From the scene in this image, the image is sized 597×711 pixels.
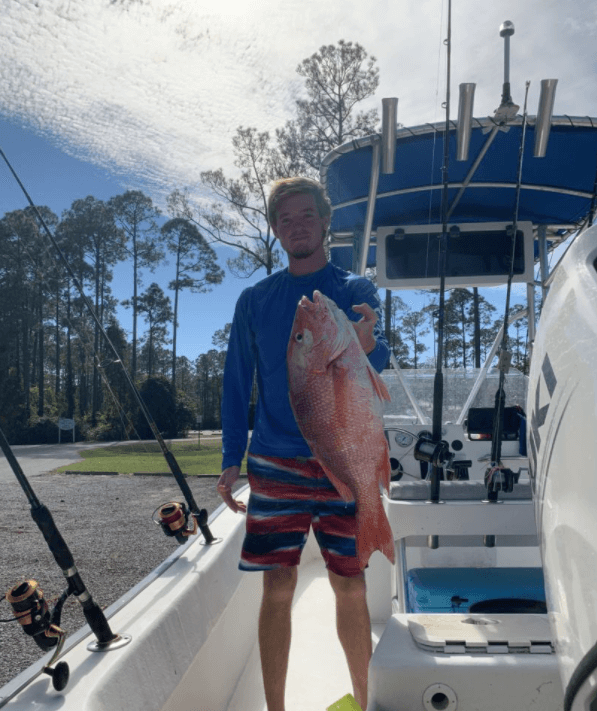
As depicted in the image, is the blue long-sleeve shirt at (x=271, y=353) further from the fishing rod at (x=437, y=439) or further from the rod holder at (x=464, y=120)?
the rod holder at (x=464, y=120)

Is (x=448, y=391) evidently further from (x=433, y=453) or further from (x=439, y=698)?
(x=439, y=698)

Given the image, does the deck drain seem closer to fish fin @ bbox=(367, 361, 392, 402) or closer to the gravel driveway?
fish fin @ bbox=(367, 361, 392, 402)

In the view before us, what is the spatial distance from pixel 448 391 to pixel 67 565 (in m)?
4.21

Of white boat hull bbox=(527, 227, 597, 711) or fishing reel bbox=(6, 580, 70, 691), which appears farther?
fishing reel bbox=(6, 580, 70, 691)

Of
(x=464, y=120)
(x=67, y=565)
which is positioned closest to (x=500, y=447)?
(x=67, y=565)

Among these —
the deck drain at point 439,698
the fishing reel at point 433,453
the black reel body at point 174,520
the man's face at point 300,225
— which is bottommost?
the deck drain at point 439,698

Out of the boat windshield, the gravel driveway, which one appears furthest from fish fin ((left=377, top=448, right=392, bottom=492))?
the gravel driveway

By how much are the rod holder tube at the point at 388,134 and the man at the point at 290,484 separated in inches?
58.5

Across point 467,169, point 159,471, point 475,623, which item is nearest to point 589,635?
point 475,623

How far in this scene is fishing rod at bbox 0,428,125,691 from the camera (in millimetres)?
1579

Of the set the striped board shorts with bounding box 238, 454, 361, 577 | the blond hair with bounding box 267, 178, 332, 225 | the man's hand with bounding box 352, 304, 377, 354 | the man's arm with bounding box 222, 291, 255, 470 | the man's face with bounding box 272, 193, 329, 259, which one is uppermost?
the blond hair with bounding box 267, 178, 332, 225

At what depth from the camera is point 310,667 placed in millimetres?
2764

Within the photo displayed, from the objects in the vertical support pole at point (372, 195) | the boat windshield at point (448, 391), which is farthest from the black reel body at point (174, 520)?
the boat windshield at point (448, 391)

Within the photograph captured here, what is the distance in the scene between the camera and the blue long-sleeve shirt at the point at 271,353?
1.98m
